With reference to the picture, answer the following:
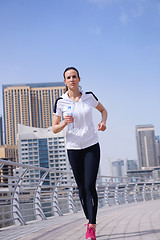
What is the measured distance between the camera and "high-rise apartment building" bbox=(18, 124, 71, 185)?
16975 centimetres

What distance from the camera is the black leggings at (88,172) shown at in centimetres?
337

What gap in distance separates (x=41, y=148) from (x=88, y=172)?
170m

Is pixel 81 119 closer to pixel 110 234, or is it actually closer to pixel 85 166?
pixel 85 166

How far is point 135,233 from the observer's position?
3.67 metres

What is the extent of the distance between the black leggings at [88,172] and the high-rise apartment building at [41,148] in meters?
165

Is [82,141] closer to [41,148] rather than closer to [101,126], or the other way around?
[101,126]

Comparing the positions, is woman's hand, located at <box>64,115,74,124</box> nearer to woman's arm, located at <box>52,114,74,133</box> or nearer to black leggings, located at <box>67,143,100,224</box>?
woman's arm, located at <box>52,114,74,133</box>

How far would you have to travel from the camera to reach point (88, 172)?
3373 millimetres

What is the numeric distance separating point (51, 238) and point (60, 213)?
4.99 m

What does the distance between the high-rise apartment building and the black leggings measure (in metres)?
165

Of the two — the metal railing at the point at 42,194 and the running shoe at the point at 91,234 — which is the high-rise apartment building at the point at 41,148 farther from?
the running shoe at the point at 91,234

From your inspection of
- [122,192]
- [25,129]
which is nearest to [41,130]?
[25,129]

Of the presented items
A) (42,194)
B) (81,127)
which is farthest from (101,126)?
(42,194)

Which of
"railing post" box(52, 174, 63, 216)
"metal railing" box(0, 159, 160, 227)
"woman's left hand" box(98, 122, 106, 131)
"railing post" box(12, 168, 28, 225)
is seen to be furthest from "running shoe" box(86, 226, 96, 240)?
"railing post" box(52, 174, 63, 216)
